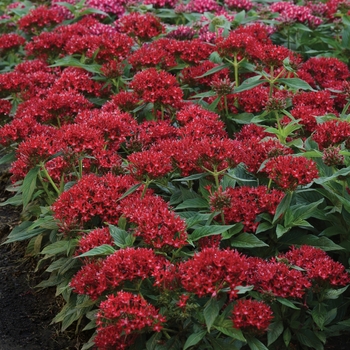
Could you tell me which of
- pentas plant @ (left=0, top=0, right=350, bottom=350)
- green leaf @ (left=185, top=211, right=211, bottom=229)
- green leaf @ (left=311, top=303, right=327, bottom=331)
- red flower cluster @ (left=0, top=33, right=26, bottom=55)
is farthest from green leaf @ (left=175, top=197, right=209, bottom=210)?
red flower cluster @ (left=0, top=33, right=26, bottom=55)

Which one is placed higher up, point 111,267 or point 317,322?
point 111,267

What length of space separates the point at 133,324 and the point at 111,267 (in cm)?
28

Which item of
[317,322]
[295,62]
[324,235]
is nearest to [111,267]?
[317,322]

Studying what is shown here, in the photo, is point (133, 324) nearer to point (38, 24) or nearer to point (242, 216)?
point (242, 216)

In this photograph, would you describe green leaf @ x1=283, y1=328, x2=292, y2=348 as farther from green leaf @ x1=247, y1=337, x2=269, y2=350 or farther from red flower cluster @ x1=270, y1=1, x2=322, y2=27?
red flower cluster @ x1=270, y1=1, x2=322, y2=27

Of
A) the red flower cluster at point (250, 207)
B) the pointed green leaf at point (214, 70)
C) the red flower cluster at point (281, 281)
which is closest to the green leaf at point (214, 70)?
the pointed green leaf at point (214, 70)

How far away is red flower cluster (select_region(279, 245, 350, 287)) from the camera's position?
287cm

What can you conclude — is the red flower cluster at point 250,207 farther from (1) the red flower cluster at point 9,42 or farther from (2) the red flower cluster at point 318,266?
(1) the red flower cluster at point 9,42

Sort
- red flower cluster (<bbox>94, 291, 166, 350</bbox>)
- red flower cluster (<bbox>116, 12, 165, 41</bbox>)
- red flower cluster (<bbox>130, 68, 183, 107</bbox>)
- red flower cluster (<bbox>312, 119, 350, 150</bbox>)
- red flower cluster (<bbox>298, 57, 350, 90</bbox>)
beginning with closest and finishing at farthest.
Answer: red flower cluster (<bbox>94, 291, 166, 350</bbox>)
red flower cluster (<bbox>312, 119, 350, 150</bbox>)
red flower cluster (<bbox>130, 68, 183, 107</bbox>)
red flower cluster (<bbox>298, 57, 350, 90</bbox>)
red flower cluster (<bbox>116, 12, 165, 41</bbox>)

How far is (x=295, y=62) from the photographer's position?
4.39 meters

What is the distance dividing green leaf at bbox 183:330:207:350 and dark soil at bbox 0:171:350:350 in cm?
78

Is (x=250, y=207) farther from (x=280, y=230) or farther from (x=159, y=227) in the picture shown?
(x=159, y=227)

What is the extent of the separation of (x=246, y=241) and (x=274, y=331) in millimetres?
438

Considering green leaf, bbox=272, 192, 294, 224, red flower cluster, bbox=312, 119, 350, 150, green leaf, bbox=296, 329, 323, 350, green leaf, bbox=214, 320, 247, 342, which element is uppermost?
red flower cluster, bbox=312, 119, 350, 150
